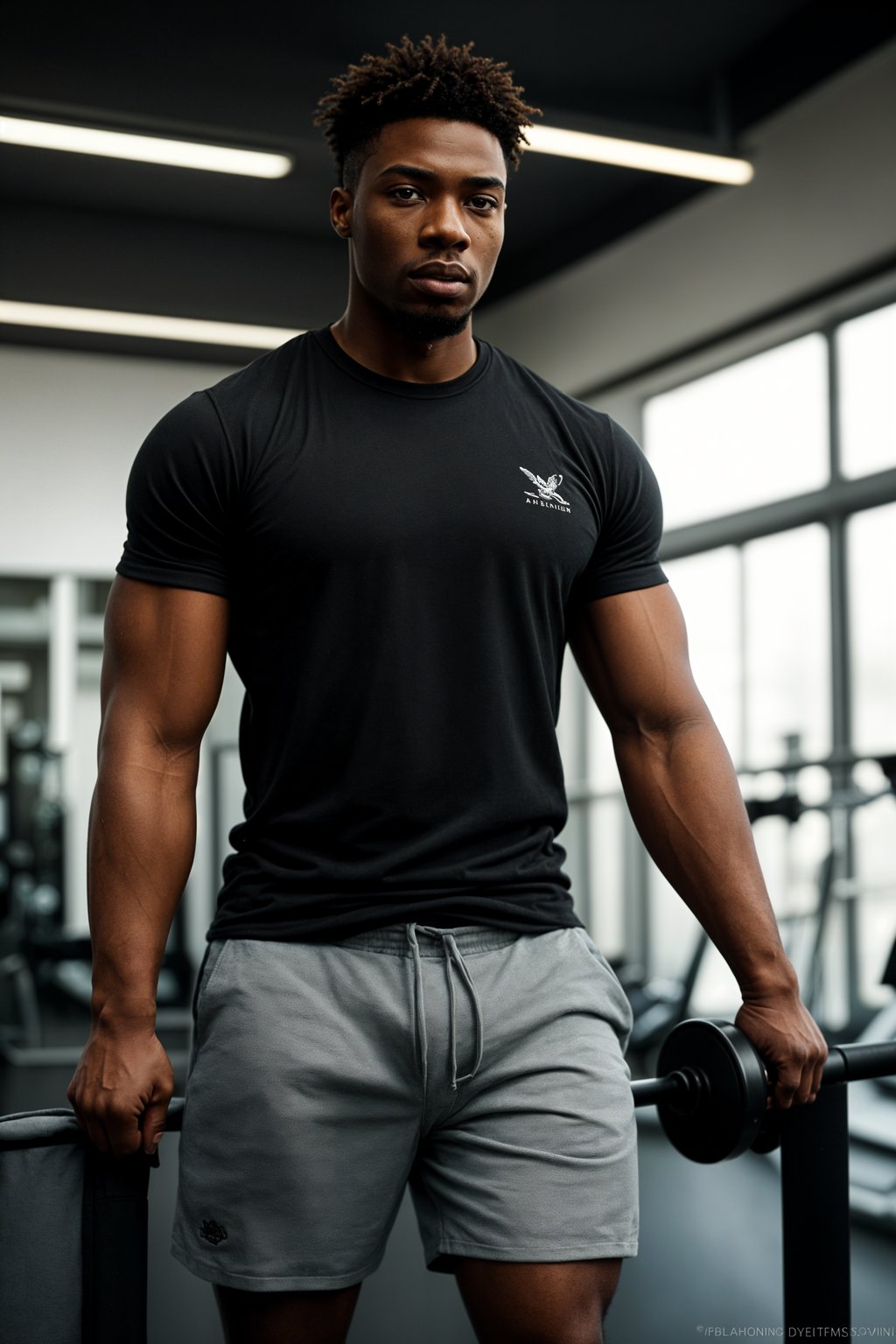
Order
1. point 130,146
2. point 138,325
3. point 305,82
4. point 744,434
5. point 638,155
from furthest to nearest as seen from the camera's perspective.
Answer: point 744,434 < point 138,325 < point 305,82 < point 638,155 < point 130,146

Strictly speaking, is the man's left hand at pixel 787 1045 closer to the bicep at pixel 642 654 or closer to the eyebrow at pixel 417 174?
the bicep at pixel 642 654

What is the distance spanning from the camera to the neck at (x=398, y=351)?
4.02 feet

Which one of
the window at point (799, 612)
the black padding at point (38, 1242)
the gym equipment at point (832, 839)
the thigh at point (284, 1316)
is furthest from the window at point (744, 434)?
A: the black padding at point (38, 1242)

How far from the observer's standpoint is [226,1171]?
3.55 ft

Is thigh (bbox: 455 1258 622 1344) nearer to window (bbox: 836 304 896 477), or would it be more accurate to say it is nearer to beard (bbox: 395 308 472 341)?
beard (bbox: 395 308 472 341)

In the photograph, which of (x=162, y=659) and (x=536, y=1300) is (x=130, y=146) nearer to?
(x=162, y=659)

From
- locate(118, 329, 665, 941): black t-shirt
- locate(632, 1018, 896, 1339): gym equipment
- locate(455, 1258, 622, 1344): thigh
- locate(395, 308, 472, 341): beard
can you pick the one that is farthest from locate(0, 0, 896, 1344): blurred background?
locate(395, 308, 472, 341): beard

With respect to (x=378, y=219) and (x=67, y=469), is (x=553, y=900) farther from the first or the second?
(x=67, y=469)

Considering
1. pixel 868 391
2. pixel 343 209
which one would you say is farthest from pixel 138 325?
pixel 343 209

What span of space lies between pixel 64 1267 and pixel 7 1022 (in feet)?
16.4

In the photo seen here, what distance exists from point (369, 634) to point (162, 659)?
0.54 feet

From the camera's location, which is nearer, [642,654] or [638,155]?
[642,654]

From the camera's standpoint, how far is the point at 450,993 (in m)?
1.10

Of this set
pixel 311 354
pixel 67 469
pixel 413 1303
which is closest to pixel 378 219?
pixel 311 354
